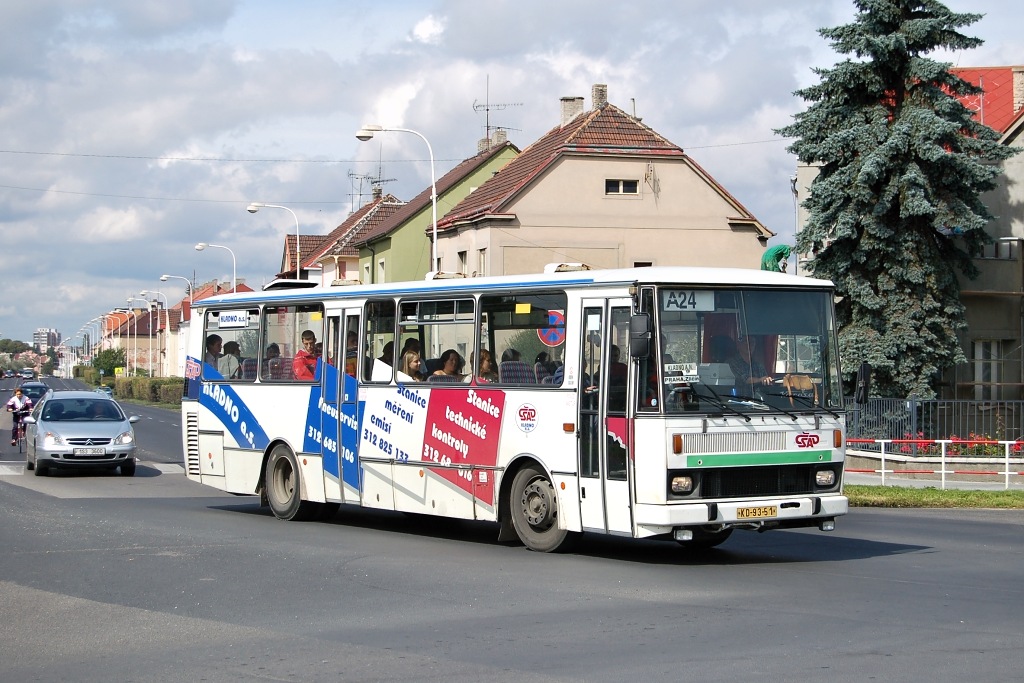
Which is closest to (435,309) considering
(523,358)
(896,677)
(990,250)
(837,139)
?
(523,358)

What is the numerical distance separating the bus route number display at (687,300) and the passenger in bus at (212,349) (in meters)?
8.81

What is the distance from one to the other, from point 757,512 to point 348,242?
220 ft

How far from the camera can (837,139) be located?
104 ft

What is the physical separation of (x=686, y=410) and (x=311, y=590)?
384cm

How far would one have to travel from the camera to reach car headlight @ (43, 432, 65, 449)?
2522 centimetres

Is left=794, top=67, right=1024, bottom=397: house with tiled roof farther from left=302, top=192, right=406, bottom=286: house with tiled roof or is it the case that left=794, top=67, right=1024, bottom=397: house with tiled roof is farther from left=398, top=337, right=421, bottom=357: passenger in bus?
left=302, top=192, right=406, bottom=286: house with tiled roof

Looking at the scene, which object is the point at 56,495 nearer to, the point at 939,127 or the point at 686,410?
the point at 686,410

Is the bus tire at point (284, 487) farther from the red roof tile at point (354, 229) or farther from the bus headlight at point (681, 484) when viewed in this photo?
the red roof tile at point (354, 229)


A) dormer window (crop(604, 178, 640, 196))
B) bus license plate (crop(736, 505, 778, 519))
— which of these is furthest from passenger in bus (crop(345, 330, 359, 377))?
dormer window (crop(604, 178, 640, 196))

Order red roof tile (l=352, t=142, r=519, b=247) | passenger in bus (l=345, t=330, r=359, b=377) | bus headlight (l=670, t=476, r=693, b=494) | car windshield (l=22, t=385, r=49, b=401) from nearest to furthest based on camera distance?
bus headlight (l=670, t=476, r=693, b=494), passenger in bus (l=345, t=330, r=359, b=377), red roof tile (l=352, t=142, r=519, b=247), car windshield (l=22, t=385, r=49, b=401)

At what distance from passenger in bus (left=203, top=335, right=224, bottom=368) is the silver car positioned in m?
6.39

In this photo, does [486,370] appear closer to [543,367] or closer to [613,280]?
[543,367]

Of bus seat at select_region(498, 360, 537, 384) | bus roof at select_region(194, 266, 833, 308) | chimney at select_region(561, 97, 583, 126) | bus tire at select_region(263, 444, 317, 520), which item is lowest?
bus tire at select_region(263, 444, 317, 520)

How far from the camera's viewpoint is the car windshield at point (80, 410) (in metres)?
26.4
